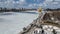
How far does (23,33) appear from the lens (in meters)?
8.91

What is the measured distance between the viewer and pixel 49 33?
8297 mm

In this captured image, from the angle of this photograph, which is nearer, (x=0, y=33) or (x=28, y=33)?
(x=28, y=33)

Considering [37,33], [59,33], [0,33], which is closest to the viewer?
[37,33]

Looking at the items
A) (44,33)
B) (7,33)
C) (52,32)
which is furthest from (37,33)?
(7,33)

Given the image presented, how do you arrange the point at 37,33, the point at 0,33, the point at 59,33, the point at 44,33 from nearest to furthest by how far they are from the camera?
the point at 37,33, the point at 44,33, the point at 59,33, the point at 0,33

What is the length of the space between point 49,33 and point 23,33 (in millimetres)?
1405

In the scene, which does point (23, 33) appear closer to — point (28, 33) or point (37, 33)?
point (28, 33)

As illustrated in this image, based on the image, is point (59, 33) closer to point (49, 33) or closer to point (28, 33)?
point (49, 33)

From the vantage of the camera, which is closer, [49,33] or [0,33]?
[49,33]

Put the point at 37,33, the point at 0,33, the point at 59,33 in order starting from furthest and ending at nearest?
the point at 0,33, the point at 59,33, the point at 37,33

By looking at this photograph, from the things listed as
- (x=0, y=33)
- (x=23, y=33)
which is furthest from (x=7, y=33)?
(x=23, y=33)

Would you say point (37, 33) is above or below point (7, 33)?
above

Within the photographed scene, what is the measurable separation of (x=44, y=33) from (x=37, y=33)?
695mm

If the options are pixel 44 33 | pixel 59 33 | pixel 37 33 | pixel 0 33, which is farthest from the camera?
pixel 0 33
